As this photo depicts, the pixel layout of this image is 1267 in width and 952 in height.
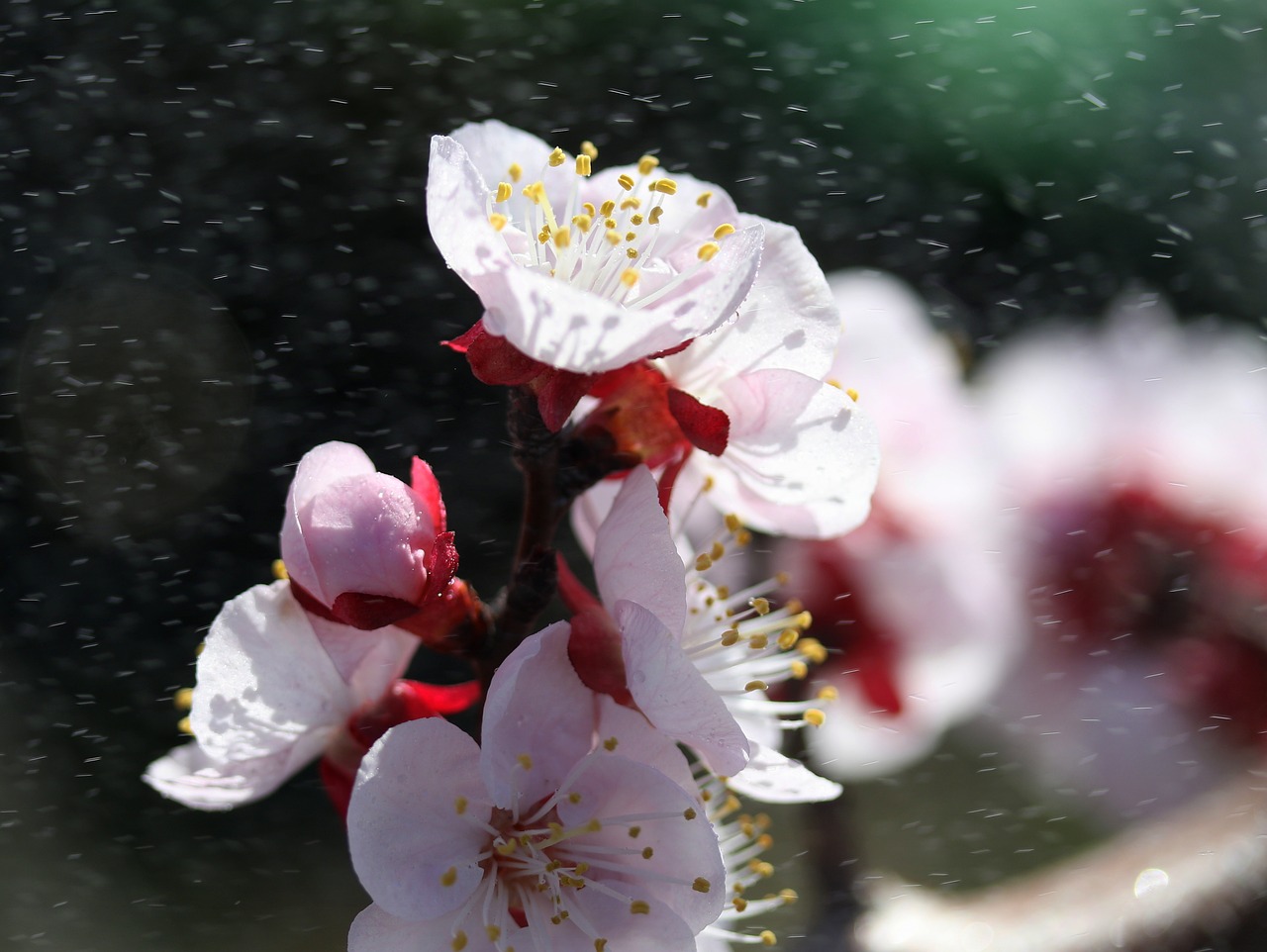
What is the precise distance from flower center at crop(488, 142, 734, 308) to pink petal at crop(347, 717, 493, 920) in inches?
3.9

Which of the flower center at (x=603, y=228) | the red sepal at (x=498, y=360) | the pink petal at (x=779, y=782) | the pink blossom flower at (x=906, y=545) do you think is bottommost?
the pink blossom flower at (x=906, y=545)

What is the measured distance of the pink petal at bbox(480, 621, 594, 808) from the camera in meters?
0.20

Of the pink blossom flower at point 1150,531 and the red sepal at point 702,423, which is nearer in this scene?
the red sepal at point 702,423

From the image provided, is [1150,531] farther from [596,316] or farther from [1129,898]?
[596,316]

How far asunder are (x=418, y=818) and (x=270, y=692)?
0.13 ft

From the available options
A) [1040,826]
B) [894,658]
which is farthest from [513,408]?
[1040,826]

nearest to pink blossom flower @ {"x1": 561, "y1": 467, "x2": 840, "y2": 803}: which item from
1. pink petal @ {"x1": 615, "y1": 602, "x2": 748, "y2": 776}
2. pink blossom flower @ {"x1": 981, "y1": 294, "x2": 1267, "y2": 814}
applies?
pink petal @ {"x1": 615, "y1": 602, "x2": 748, "y2": 776}

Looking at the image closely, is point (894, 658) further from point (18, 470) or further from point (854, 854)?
point (18, 470)

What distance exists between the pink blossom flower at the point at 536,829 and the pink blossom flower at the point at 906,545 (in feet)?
0.82

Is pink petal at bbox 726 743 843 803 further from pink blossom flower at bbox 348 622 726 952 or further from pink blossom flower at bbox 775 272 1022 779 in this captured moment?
pink blossom flower at bbox 775 272 1022 779

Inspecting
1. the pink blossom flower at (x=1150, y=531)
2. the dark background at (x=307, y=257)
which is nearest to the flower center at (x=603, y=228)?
the dark background at (x=307, y=257)

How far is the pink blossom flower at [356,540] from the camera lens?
8.0 inches

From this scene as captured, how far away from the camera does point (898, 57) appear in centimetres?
72

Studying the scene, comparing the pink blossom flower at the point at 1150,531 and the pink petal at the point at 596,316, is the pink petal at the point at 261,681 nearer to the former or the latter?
the pink petal at the point at 596,316
